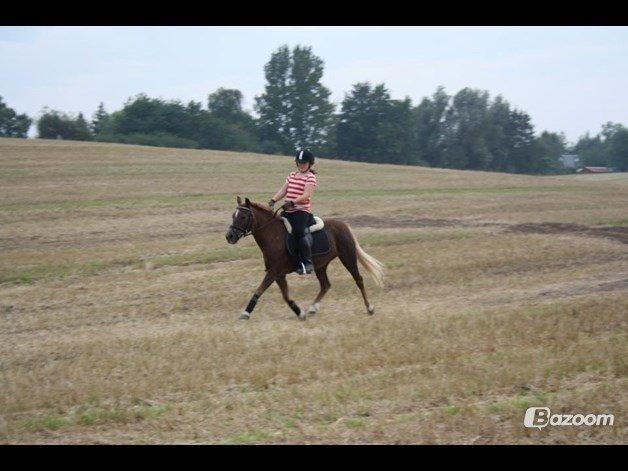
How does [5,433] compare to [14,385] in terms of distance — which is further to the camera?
Answer: [14,385]

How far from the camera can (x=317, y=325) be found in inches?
456

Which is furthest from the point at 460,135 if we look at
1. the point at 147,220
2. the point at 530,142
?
the point at 147,220

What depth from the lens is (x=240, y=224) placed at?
1205cm

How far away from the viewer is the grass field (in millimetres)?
7465

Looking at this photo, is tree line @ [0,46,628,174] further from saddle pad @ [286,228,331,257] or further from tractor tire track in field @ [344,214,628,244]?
saddle pad @ [286,228,331,257]

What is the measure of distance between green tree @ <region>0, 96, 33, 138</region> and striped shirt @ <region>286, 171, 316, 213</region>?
70.6 metres

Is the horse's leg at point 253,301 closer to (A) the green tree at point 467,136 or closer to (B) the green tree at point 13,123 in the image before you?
(B) the green tree at point 13,123

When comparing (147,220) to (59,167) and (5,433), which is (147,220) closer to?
(59,167)

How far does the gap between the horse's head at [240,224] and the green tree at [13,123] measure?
70.5 m

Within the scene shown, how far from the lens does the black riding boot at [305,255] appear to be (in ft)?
40.4

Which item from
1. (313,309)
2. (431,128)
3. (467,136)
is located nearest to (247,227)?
(313,309)

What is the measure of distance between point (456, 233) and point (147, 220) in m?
10.3

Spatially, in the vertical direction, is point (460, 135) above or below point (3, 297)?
above

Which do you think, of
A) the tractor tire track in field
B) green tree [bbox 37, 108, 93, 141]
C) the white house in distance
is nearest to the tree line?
green tree [bbox 37, 108, 93, 141]
